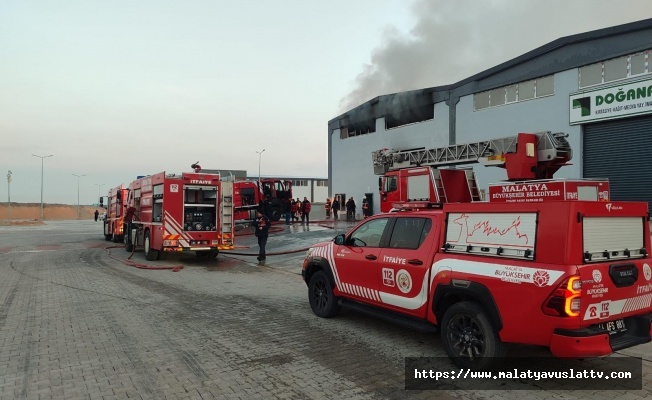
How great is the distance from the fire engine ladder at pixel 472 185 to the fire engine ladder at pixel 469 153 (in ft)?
1.82

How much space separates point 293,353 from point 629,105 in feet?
60.6

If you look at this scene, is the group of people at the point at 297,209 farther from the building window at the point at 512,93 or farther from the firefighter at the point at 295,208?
the building window at the point at 512,93

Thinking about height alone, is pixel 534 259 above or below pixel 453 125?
below

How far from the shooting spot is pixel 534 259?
3.98 m

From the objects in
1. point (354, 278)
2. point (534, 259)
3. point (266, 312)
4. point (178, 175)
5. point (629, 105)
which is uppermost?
point (629, 105)

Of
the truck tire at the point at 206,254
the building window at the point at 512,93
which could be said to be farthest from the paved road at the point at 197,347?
the building window at the point at 512,93

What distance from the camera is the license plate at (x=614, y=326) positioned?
12.9ft

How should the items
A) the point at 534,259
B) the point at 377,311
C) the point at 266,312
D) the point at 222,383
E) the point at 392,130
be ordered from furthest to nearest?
the point at 392,130
the point at 266,312
the point at 377,311
the point at 222,383
the point at 534,259

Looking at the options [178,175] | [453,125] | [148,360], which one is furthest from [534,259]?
[453,125]

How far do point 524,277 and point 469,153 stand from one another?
8110mm

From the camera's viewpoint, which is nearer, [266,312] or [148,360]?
[148,360]

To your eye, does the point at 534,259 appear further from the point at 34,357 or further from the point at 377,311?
the point at 34,357

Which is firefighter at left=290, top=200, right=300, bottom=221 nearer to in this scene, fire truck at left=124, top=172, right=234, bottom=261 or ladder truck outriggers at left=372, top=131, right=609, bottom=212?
ladder truck outriggers at left=372, top=131, right=609, bottom=212

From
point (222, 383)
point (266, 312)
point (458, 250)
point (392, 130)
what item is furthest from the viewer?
point (392, 130)
